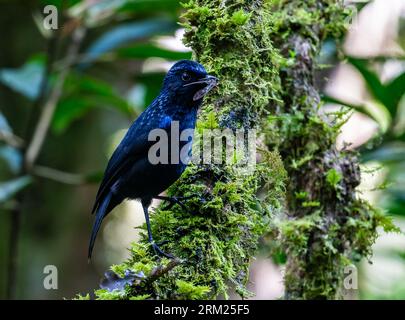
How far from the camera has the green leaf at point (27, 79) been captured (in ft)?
14.5

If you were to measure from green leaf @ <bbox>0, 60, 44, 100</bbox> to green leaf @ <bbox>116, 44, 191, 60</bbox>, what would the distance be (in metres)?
0.67

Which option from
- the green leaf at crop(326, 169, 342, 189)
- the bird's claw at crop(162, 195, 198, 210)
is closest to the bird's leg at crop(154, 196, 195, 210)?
the bird's claw at crop(162, 195, 198, 210)

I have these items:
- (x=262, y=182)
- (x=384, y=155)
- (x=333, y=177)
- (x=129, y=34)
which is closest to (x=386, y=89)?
(x=384, y=155)

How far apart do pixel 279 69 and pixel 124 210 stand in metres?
6.03

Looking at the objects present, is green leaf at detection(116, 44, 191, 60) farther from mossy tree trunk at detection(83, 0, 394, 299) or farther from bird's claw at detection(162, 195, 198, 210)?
bird's claw at detection(162, 195, 198, 210)

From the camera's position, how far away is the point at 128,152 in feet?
9.34

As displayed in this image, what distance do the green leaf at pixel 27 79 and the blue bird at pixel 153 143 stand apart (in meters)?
1.69

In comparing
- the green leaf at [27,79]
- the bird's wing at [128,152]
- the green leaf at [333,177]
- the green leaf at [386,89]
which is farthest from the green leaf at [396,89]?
the green leaf at [27,79]

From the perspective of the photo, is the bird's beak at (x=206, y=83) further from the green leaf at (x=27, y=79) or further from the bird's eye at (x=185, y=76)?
the green leaf at (x=27, y=79)

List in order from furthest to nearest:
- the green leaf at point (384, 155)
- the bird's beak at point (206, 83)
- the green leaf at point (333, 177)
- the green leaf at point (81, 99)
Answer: the green leaf at point (81, 99)
the green leaf at point (384, 155)
the green leaf at point (333, 177)
the bird's beak at point (206, 83)

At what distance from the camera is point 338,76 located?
25.5ft

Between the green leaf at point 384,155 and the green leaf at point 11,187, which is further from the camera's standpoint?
the green leaf at point 384,155

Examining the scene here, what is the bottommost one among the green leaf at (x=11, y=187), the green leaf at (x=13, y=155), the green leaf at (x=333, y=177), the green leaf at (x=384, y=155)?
the green leaf at (x=333, y=177)
